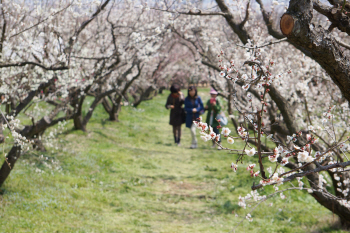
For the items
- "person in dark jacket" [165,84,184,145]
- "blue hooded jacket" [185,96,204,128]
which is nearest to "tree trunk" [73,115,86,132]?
"person in dark jacket" [165,84,184,145]

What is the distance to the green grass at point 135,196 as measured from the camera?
5.77 metres

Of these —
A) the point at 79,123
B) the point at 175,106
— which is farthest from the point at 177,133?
the point at 79,123

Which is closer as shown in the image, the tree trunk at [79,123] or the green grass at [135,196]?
the green grass at [135,196]

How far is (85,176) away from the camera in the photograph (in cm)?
796

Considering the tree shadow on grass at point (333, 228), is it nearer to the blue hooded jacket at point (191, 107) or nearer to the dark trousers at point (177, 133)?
the blue hooded jacket at point (191, 107)

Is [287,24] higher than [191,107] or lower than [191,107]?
higher

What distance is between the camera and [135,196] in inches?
289

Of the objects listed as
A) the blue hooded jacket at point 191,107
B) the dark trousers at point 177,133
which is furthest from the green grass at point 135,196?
the blue hooded jacket at point 191,107

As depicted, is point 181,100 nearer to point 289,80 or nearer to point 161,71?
point 289,80

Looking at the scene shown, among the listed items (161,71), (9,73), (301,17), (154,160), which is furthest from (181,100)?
(161,71)

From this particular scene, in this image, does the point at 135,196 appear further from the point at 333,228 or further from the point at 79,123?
the point at 79,123

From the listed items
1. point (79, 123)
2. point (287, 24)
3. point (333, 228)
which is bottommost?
point (333, 228)

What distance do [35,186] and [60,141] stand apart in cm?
377

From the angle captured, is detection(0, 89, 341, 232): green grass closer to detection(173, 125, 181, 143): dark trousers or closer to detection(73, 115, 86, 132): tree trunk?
detection(73, 115, 86, 132): tree trunk
